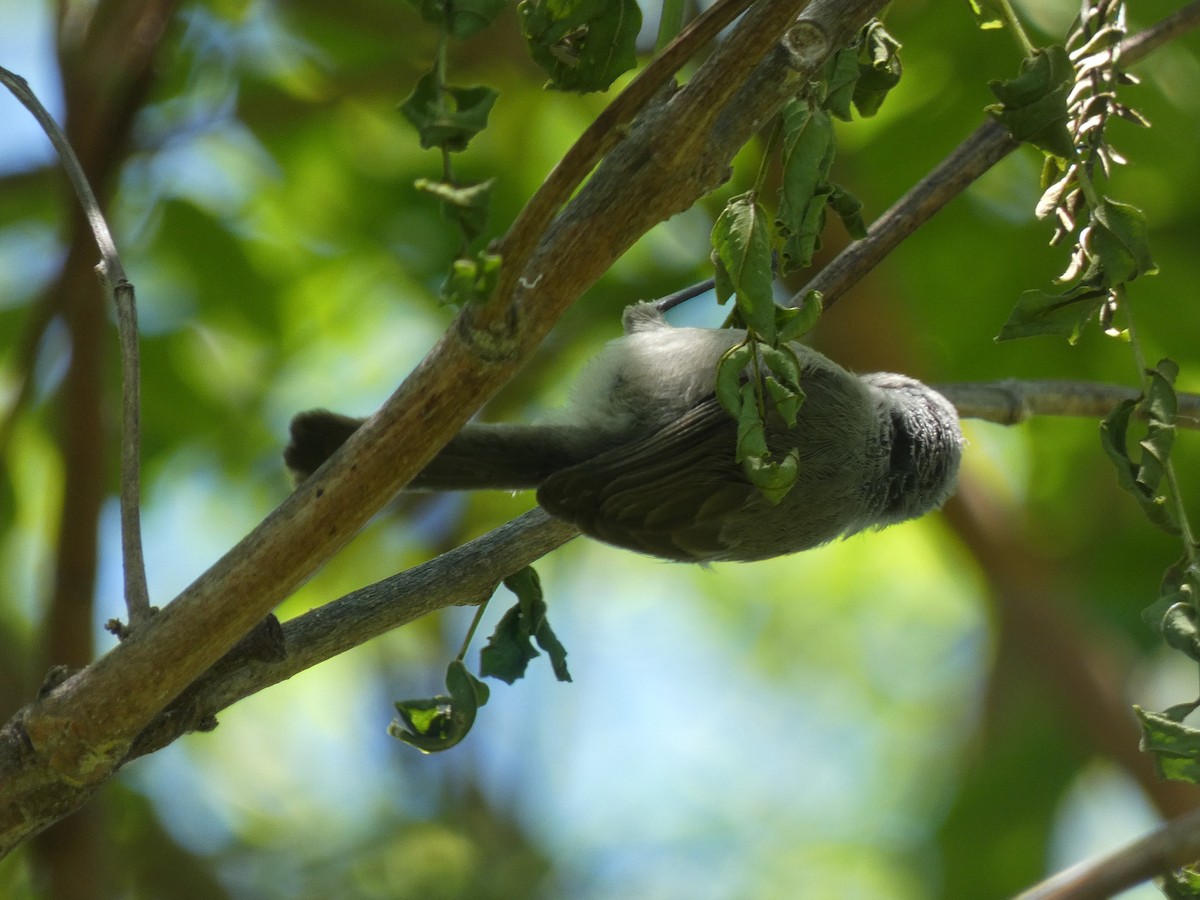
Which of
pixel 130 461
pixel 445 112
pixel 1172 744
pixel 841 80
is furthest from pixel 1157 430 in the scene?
pixel 130 461

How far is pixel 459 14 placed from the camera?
→ 1.51 meters

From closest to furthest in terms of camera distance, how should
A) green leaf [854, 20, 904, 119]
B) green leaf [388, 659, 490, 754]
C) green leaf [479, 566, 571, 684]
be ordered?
green leaf [854, 20, 904, 119]
green leaf [388, 659, 490, 754]
green leaf [479, 566, 571, 684]

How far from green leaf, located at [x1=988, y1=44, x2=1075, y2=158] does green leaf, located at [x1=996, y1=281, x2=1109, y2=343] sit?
217 millimetres

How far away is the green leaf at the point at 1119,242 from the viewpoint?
1689 mm

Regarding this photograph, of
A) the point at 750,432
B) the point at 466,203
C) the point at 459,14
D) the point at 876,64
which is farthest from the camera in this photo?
the point at 876,64

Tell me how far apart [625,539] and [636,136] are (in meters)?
1.03

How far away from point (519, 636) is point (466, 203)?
1.18 m

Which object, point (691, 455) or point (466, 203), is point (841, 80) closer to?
point (466, 203)

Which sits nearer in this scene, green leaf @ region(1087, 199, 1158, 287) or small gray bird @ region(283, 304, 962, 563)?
green leaf @ region(1087, 199, 1158, 287)

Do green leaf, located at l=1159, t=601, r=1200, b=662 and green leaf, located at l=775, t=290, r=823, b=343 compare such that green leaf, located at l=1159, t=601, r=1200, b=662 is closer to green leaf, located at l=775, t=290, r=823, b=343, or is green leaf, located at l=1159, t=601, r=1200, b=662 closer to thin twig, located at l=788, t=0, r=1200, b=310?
green leaf, located at l=775, t=290, r=823, b=343

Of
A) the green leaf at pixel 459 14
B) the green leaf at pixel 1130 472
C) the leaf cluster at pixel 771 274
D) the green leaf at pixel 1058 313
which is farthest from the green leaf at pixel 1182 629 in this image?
the green leaf at pixel 459 14

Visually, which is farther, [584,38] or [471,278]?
[584,38]

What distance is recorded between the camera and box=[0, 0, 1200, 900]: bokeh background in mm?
3703

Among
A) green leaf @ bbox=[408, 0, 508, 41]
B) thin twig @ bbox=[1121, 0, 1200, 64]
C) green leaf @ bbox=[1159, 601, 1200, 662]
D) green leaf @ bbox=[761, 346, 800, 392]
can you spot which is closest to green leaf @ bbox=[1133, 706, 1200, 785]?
green leaf @ bbox=[1159, 601, 1200, 662]
